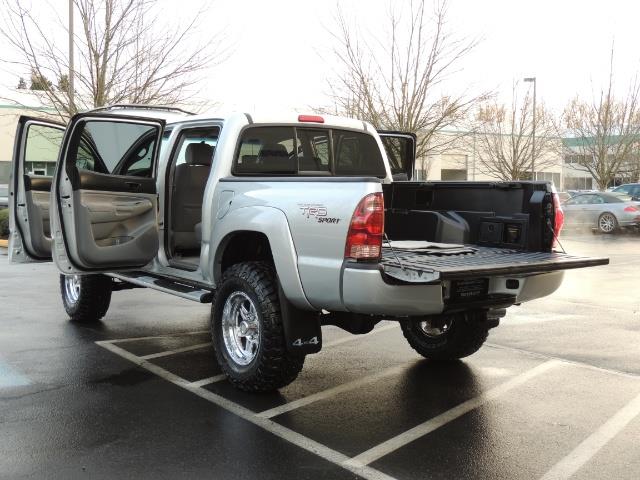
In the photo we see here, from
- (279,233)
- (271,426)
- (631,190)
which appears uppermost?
(279,233)

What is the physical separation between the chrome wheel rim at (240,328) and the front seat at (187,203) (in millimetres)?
1544

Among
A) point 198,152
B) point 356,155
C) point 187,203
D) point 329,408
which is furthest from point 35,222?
point 329,408

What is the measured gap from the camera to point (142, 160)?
6469mm

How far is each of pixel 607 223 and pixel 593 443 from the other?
18947 mm

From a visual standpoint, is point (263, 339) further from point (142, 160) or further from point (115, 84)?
point (115, 84)

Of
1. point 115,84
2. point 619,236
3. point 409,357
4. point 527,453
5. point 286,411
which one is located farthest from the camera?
point 619,236

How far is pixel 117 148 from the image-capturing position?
676 cm

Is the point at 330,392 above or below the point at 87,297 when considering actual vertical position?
below

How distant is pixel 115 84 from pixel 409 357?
41.8ft

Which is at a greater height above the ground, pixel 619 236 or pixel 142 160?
pixel 142 160

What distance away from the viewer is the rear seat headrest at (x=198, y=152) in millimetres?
6113

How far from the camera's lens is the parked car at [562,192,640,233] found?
68.8 ft

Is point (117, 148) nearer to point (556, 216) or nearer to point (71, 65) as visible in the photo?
point (556, 216)

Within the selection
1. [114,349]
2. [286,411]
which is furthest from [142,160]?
[286,411]
